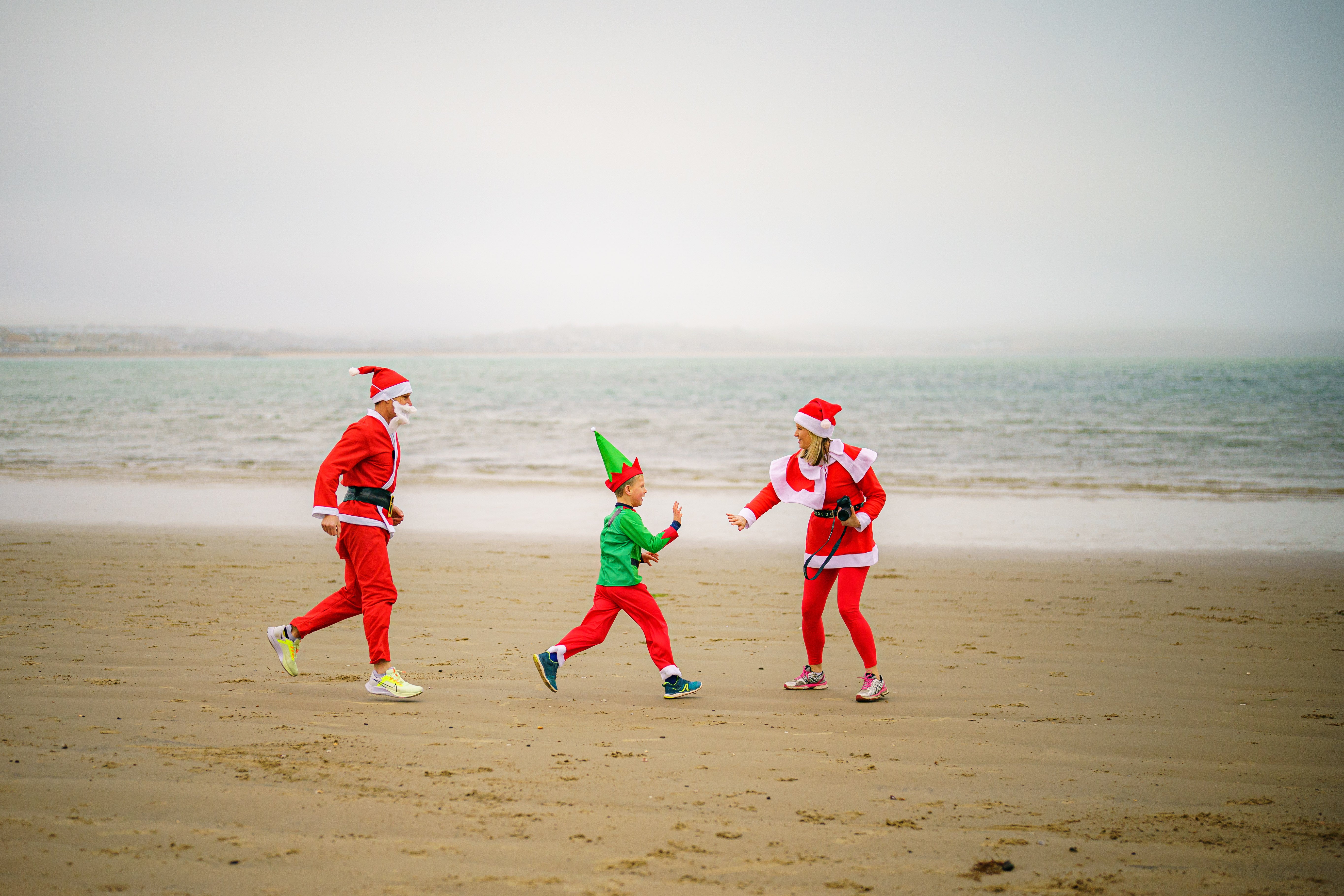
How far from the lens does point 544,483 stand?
17.1m

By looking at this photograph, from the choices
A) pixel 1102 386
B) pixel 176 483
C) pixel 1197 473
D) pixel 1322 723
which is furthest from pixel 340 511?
pixel 1102 386

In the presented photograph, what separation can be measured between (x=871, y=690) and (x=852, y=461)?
1.40 metres

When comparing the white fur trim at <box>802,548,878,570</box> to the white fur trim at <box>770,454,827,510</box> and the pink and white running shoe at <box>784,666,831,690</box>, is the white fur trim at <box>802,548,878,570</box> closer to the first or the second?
the white fur trim at <box>770,454,827,510</box>

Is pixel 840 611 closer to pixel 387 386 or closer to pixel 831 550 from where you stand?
pixel 831 550

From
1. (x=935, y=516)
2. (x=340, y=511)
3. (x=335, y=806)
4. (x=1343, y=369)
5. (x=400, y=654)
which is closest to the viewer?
(x=335, y=806)

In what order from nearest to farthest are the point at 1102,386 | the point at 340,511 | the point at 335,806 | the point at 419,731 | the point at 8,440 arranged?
the point at 335,806, the point at 419,731, the point at 340,511, the point at 8,440, the point at 1102,386

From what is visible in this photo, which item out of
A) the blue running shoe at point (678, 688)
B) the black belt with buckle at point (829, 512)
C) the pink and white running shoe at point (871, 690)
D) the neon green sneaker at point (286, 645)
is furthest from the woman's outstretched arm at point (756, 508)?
the neon green sneaker at point (286, 645)

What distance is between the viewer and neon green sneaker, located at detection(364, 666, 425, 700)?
197 inches

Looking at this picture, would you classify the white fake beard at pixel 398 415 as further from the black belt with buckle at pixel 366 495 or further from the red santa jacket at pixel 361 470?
the black belt with buckle at pixel 366 495

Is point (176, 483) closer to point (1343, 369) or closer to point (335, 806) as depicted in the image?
point (335, 806)

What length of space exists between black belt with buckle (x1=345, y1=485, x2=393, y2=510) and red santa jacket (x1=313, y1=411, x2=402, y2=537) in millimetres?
11

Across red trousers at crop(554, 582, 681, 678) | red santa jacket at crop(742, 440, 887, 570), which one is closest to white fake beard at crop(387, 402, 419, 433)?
red trousers at crop(554, 582, 681, 678)

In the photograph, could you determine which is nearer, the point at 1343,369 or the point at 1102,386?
the point at 1102,386

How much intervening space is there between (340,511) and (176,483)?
13.8 metres
